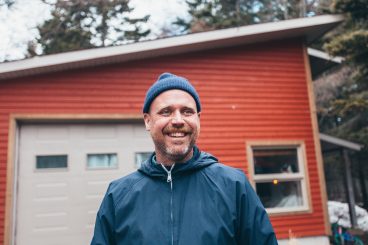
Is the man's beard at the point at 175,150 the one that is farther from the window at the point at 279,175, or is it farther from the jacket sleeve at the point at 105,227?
the window at the point at 279,175

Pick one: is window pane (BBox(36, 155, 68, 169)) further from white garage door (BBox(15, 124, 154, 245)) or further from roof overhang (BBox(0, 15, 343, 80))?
roof overhang (BBox(0, 15, 343, 80))

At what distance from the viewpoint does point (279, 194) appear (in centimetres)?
848

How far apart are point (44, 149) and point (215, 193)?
6202 mm

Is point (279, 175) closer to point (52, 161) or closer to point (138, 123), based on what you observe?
point (138, 123)

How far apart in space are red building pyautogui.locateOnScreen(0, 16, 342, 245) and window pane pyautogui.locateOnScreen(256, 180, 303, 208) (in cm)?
2

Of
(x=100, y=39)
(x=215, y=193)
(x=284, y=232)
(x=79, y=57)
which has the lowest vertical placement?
(x=284, y=232)

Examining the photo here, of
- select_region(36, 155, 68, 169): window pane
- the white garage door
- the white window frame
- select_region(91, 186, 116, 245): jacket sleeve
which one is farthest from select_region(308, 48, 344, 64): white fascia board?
select_region(91, 186, 116, 245): jacket sleeve

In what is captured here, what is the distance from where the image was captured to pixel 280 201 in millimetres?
8477

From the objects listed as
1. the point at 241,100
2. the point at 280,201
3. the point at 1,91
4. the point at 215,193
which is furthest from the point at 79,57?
the point at 215,193

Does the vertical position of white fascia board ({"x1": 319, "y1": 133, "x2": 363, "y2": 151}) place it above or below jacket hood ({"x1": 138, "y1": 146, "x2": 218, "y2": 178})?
above

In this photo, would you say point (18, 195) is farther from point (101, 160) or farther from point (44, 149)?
point (101, 160)

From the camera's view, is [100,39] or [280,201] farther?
[100,39]

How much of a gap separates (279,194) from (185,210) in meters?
7.06

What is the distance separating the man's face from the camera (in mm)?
2039
